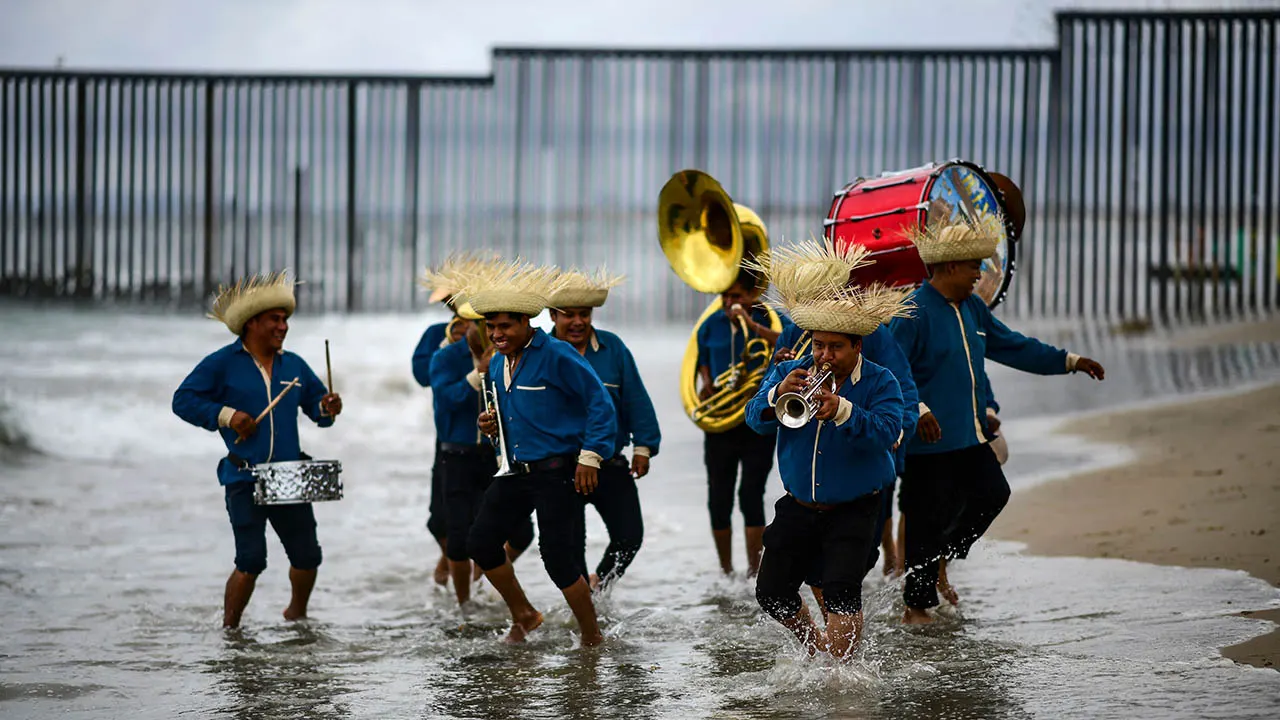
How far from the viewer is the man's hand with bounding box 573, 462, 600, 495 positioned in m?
7.18

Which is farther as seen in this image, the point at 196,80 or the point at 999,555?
the point at 196,80

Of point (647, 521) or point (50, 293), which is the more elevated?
point (50, 293)

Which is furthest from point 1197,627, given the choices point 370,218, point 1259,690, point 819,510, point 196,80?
point 196,80

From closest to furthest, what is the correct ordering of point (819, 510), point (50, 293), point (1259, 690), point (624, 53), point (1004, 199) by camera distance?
1. point (1259, 690)
2. point (819, 510)
3. point (1004, 199)
4. point (624, 53)
5. point (50, 293)

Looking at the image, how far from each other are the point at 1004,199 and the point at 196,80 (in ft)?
51.5

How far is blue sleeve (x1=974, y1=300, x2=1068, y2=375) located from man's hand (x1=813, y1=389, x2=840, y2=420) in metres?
1.74

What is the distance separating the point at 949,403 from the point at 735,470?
186 centimetres

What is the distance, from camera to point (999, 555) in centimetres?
930

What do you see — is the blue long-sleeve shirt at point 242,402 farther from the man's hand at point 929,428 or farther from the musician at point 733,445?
the man's hand at point 929,428

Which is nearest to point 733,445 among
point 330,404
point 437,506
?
point 437,506

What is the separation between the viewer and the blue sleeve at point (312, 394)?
8117 millimetres

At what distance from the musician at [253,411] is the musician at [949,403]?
9.24 ft

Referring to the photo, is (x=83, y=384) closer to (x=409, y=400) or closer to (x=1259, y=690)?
(x=409, y=400)

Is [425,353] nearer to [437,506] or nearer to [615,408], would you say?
[437,506]
